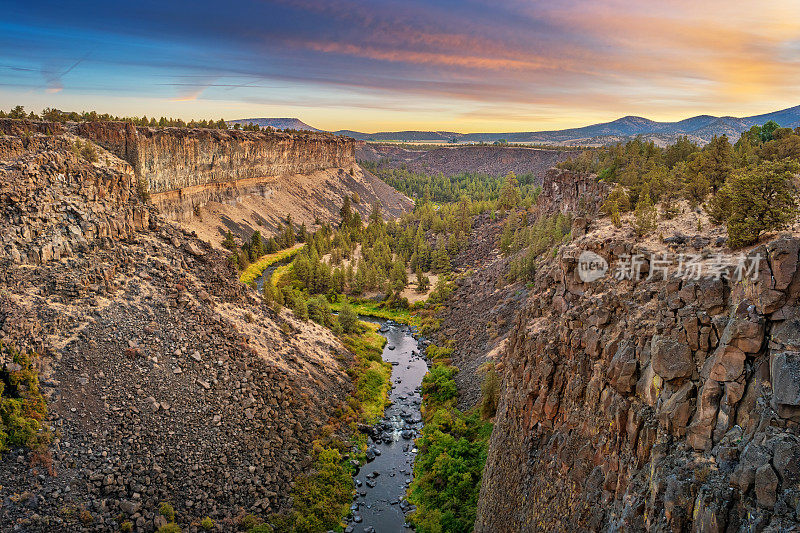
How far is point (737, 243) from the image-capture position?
21.0 metres

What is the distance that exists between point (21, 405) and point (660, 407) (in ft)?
121

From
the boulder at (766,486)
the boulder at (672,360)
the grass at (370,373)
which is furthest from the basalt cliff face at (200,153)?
the boulder at (766,486)

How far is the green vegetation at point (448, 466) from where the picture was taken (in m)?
37.5

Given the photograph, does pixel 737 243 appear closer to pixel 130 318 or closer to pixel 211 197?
pixel 130 318

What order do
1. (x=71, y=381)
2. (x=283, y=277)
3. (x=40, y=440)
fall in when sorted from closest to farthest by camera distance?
1. (x=40, y=440)
2. (x=71, y=381)
3. (x=283, y=277)

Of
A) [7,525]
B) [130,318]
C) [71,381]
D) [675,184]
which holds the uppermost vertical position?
[675,184]

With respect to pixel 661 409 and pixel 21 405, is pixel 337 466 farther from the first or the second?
pixel 661 409

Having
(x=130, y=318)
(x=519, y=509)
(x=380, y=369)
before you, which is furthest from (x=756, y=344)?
(x=380, y=369)

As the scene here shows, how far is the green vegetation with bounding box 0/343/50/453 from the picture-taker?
1192 inches

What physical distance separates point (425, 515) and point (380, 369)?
2534 centimetres

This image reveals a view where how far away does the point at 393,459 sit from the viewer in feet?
154

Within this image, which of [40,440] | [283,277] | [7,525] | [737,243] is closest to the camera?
[737,243]

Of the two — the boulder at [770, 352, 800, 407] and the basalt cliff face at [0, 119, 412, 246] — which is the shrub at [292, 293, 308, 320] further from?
the boulder at [770, 352, 800, 407]

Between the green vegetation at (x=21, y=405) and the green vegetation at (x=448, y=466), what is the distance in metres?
27.1
